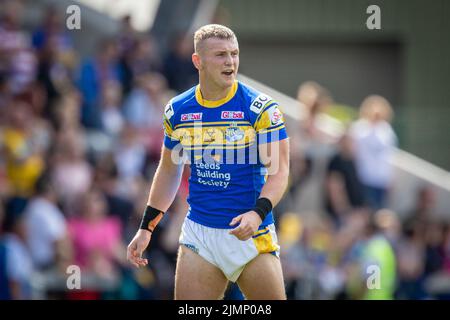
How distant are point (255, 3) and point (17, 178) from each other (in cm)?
1288

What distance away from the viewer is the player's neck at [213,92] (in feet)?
24.8

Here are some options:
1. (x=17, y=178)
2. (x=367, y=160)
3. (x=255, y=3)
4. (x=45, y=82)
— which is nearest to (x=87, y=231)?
(x=17, y=178)

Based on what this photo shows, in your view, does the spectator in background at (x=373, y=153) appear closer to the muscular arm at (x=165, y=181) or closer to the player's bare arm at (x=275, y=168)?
the muscular arm at (x=165, y=181)

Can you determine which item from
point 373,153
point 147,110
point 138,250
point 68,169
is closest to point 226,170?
point 138,250

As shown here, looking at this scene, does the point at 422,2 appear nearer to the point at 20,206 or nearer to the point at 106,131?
the point at 106,131

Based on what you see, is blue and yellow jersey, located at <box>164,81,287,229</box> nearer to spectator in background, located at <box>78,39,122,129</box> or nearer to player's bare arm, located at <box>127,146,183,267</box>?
player's bare arm, located at <box>127,146,183,267</box>

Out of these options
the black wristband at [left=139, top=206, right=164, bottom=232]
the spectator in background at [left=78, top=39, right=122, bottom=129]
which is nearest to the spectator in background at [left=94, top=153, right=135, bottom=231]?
the spectator in background at [left=78, top=39, right=122, bottom=129]

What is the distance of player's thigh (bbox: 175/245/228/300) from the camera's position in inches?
297

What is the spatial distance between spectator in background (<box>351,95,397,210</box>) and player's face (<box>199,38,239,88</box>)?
8.66 metres

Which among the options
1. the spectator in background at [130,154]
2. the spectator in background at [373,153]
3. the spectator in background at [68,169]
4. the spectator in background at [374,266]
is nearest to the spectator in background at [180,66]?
the spectator in background at [130,154]

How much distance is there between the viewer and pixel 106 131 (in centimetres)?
1514

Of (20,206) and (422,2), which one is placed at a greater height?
(422,2)

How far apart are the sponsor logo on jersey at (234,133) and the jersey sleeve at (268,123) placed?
0.12 m

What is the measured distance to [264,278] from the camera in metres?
7.45
